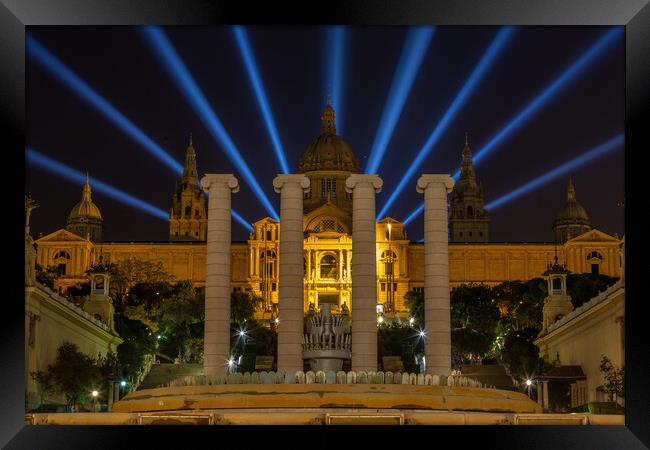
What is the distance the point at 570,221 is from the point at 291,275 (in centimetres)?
12422

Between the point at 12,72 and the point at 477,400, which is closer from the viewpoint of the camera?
the point at 12,72

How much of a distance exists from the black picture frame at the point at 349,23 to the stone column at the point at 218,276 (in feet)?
84.1

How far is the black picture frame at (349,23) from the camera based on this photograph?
30.5 m

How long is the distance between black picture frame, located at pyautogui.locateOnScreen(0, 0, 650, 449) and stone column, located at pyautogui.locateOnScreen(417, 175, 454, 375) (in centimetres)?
2527

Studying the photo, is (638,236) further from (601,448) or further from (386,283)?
(386,283)

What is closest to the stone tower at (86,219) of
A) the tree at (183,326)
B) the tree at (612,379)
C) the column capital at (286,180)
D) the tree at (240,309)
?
the tree at (240,309)

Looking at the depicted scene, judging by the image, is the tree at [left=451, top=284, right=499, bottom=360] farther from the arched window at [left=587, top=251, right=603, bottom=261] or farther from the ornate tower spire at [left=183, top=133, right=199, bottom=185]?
the ornate tower spire at [left=183, top=133, right=199, bottom=185]

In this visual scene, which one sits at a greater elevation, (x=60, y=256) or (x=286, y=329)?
(x=60, y=256)

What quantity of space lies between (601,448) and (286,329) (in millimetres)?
28918

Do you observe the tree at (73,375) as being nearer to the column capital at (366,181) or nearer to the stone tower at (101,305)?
the stone tower at (101,305)

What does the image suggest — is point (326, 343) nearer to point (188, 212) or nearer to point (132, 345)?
point (132, 345)

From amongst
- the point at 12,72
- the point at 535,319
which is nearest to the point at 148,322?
the point at 535,319

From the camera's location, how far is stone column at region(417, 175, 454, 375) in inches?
2231

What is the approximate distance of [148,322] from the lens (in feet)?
351
